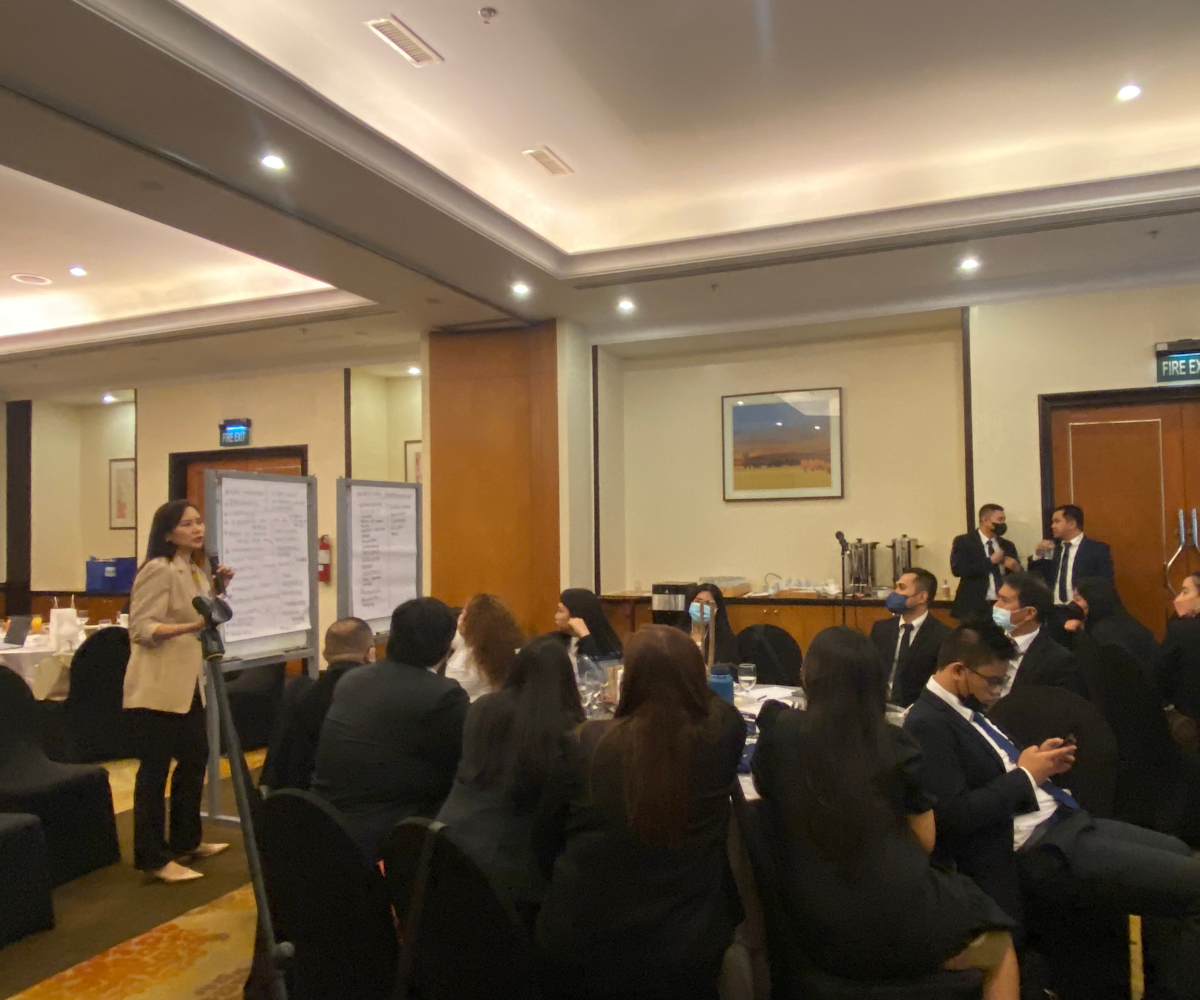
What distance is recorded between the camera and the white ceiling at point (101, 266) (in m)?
5.61

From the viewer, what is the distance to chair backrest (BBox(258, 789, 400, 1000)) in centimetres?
196

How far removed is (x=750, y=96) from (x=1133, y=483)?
12.5 ft

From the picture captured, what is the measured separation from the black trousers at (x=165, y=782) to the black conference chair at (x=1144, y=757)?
3.61 meters

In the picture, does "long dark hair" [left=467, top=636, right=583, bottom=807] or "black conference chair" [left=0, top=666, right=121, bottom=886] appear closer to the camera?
"long dark hair" [left=467, top=636, right=583, bottom=807]

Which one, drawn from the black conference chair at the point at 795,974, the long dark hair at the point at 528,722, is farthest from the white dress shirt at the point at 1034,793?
the long dark hair at the point at 528,722

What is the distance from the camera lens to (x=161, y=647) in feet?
11.9

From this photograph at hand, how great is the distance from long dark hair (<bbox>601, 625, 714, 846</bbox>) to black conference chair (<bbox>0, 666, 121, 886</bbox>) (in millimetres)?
2883

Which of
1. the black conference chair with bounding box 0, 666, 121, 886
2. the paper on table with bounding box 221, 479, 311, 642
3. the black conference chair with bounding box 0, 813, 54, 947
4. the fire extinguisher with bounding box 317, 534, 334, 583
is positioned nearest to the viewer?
the black conference chair with bounding box 0, 813, 54, 947

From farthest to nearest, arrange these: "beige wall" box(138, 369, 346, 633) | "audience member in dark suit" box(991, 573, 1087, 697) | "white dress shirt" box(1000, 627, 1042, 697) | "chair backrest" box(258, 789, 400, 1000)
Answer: "beige wall" box(138, 369, 346, 633) → "white dress shirt" box(1000, 627, 1042, 697) → "audience member in dark suit" box(991, 573, 1087, 697) → "chair backrest" box(258, 789, 400, 1000)

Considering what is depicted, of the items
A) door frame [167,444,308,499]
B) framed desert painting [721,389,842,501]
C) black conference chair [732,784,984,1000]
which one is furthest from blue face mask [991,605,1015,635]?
door frame [167,444,308,499]

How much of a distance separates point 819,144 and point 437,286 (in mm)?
2576

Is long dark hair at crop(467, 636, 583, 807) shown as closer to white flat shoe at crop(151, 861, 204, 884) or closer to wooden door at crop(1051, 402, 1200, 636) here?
white flat shoe at crop(151, 861, 204, 884)

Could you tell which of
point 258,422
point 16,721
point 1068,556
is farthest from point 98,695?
point 1068,556

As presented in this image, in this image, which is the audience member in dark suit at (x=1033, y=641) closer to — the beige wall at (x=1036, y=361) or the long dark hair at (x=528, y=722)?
the long dark hair at (x=528, y=722)
